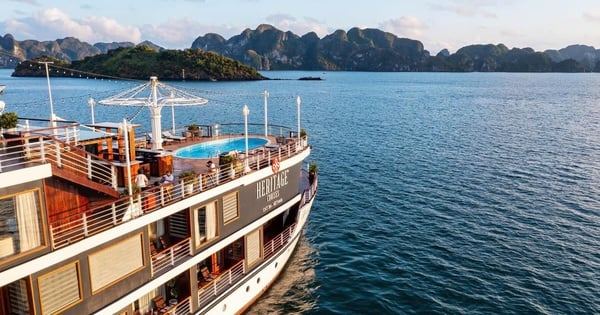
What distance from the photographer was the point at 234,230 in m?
19.5

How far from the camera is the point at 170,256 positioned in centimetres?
1659

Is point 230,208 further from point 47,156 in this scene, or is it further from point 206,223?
point 47,156

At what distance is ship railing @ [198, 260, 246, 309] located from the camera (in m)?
18.3

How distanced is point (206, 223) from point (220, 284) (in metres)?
3.04

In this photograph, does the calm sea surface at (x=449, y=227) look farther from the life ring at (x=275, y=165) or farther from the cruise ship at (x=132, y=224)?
the life ring at (x=275, y=165)

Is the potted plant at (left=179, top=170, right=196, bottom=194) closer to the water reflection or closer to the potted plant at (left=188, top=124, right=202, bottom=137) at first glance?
the water reflection

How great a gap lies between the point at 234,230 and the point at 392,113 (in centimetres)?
8102

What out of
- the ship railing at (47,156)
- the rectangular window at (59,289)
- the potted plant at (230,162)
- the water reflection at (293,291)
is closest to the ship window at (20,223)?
the ship railing at (47,156)

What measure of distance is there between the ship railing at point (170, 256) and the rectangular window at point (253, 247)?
3832 mm

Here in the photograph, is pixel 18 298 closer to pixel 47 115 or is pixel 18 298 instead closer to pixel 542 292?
pixel 542 292

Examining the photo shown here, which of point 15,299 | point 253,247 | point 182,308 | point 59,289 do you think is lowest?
point 182,308

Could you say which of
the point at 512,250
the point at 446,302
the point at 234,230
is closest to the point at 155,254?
the point at 234,230

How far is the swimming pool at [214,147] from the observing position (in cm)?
2504

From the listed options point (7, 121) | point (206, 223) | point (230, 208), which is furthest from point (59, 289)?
point (7, 121)
